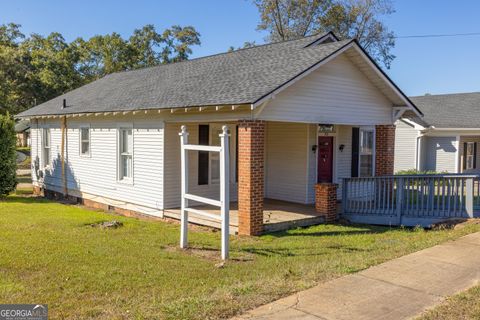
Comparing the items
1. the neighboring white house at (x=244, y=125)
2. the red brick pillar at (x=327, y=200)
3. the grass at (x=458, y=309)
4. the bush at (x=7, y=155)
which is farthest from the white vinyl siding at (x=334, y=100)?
the bush at (x=7, y=155)

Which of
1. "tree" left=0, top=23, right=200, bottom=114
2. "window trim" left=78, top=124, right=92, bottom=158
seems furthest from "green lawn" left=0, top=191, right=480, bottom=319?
"tree" left=0, top=23, right=200, bottom=114

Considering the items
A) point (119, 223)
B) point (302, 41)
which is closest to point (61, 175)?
point (119, 223)

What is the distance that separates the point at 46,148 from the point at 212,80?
32.6 ft

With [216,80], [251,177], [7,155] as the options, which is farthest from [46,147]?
[251,177]

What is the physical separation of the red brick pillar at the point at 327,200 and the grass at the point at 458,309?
21.4 ft

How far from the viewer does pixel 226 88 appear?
1095 cm

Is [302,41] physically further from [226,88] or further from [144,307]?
[144,307]

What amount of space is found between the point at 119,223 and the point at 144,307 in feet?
21.7

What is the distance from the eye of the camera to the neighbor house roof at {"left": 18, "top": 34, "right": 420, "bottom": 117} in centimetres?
1036

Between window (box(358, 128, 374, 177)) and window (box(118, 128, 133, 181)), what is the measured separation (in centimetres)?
764

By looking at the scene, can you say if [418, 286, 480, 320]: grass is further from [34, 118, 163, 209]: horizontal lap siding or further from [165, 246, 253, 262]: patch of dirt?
[34, 118, 163, 209]: horizontal lap siding

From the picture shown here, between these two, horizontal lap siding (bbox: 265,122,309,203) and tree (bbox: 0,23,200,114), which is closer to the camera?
horizontal lap siding (bbox: 265,122,309,203)

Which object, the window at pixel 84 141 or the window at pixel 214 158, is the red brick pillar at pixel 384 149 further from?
the window at pixel 84 141

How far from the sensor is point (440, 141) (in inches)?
939
